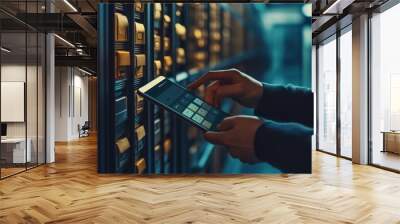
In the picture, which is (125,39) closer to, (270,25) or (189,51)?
(189,51)

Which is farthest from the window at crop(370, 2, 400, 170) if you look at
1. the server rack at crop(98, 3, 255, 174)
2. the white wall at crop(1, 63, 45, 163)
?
the white wall at crop(1, 63, 45, 163)

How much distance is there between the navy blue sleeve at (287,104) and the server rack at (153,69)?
2.65 feet

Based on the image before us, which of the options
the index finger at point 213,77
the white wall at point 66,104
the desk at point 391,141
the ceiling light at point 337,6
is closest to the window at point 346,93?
the desk at point 391,141

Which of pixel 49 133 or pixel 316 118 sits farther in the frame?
pixel 316 118

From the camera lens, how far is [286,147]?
6566 mm

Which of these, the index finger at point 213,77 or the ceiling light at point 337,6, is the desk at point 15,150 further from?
the ceiling light at point 337,6

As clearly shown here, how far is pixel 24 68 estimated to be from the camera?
7.46 meters

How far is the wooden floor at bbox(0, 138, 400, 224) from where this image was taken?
398 cm

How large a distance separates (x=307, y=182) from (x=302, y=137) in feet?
2.76

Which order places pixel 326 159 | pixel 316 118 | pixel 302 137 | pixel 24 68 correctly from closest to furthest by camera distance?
pixel 302 137, pixel 24 68, pixel 326 159, pixel 316 118

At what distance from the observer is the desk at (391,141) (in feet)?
25.2

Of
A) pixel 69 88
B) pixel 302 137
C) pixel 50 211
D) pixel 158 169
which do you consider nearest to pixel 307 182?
pixel 302 137

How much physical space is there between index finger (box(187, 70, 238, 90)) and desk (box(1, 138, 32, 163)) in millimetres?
3619

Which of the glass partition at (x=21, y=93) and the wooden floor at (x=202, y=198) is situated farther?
the glass partition at (x=21, y=93)
